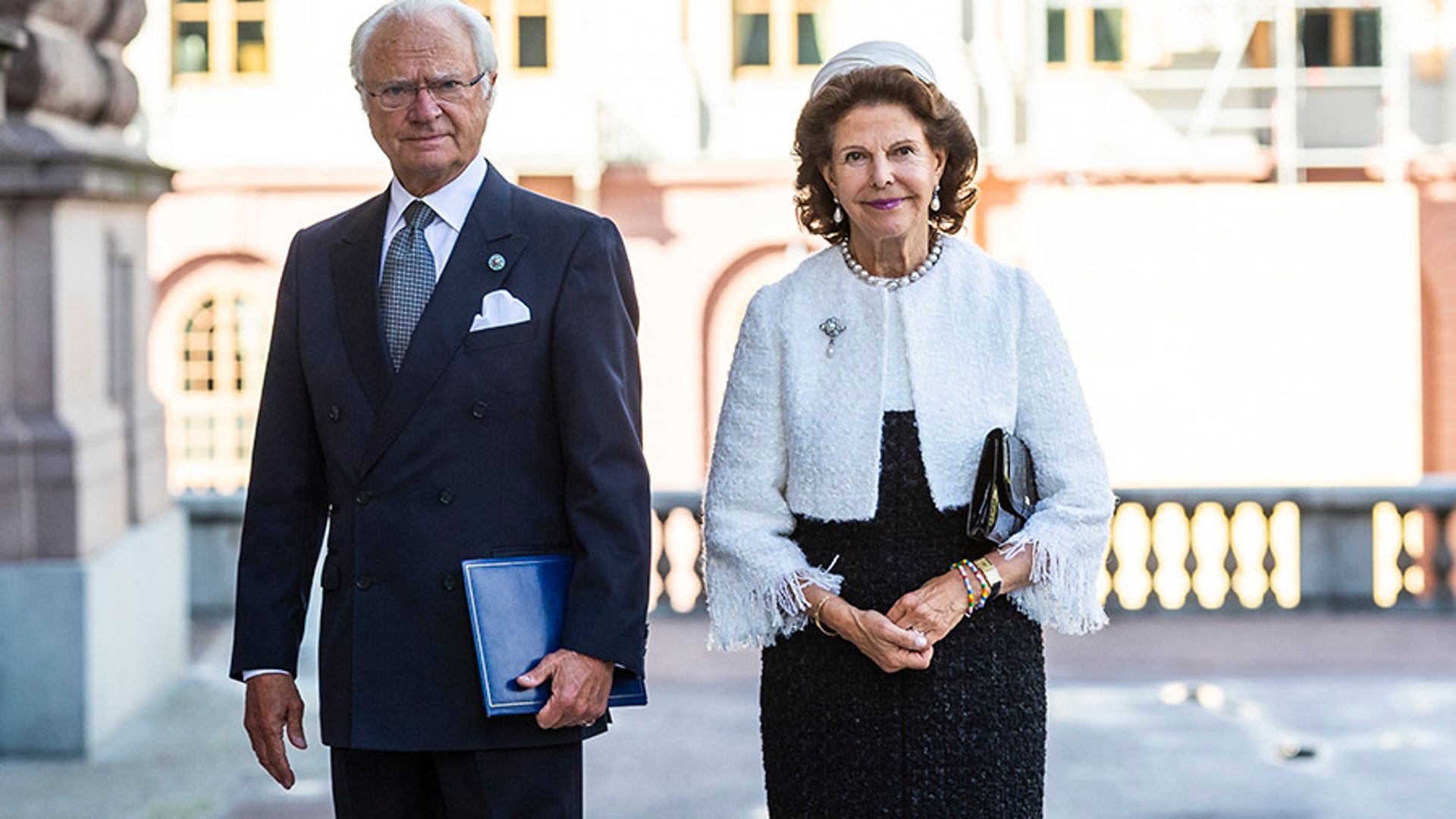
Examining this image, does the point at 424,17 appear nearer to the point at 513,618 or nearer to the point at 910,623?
the point at 513,618

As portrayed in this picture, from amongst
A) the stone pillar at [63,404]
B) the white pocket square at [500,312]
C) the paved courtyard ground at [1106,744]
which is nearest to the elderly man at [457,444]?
the white pocket square at [500,312]

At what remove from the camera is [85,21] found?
8383 millimetres

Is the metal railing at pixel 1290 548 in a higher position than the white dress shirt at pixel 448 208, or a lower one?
lower

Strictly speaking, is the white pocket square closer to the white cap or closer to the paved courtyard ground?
the white cap

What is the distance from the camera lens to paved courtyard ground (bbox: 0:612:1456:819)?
7.32m

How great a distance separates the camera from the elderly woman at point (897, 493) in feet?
11.8

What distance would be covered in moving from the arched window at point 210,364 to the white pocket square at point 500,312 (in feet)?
72.6

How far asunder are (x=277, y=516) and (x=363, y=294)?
1.33ft

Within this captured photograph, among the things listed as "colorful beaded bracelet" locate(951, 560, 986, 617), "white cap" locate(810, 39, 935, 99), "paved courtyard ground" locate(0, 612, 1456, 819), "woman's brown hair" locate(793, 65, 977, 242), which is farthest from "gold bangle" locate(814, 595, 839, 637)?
"paved courtyard ground" locate(0, 612, 1456, 819)

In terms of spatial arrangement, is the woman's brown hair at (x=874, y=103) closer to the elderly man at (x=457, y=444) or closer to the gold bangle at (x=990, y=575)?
the elderly man at (x=457, y=444)

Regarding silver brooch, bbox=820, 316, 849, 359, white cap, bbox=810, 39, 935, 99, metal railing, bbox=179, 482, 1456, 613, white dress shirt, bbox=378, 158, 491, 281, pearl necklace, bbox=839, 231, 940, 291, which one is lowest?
metal railing, bbox=179, 482, 1456, 613

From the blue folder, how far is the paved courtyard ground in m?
3.93

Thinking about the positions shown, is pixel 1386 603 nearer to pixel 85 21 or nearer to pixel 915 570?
pixel 85 21

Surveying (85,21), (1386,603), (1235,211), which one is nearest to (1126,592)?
(1386,603)
